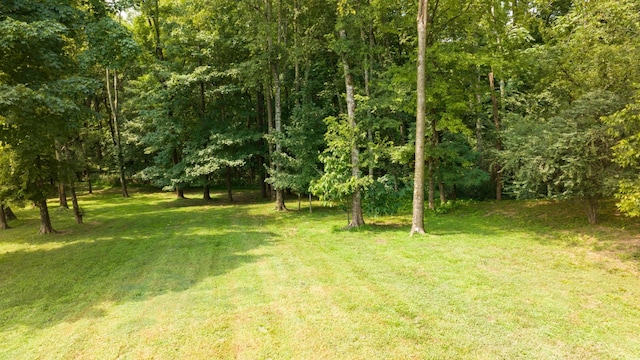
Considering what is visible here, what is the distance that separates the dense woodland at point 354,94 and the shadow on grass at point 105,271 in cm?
351

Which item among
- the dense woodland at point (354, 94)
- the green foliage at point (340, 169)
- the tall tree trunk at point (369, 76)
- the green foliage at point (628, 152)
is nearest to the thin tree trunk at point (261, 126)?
the dense woodland at point (354, 94)

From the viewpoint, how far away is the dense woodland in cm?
948

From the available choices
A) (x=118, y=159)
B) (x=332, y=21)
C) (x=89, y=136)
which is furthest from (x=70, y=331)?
(x=89, y=136)

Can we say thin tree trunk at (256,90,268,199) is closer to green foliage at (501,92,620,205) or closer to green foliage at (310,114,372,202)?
green foliage at (310,114,372,202)

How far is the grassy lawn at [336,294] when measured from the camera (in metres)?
4.55

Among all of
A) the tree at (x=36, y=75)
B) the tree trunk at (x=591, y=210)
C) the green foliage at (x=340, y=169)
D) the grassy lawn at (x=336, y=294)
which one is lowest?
the grassy lawn at (x=336, y=294)

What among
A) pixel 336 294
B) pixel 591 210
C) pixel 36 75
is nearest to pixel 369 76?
pixel 591 210

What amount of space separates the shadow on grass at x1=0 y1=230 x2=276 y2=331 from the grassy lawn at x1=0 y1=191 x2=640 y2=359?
0.05 meters

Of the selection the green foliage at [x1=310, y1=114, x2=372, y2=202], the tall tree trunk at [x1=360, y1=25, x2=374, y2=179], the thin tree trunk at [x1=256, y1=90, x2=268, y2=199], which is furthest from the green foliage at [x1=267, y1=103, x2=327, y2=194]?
the thin tree trunk at [x1=256, y1=90, x2=268, y2=199]

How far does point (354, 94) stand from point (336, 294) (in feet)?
39.0

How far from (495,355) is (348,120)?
365 inches

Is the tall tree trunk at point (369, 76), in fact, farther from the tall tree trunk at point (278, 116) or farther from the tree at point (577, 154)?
the tree at point (577, 154)

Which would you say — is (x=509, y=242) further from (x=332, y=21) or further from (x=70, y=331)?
(x=332, y=21)

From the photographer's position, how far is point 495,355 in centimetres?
419
